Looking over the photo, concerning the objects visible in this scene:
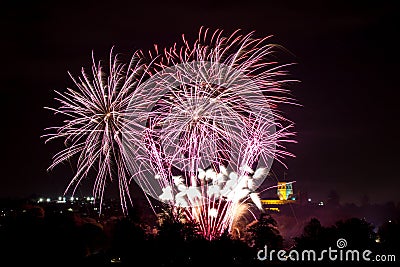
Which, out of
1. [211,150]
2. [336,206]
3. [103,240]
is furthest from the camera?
[336,206]

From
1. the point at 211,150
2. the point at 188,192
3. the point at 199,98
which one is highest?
the point at 199,98

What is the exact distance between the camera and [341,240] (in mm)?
22172

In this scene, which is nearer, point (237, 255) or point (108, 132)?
point (237, 255)

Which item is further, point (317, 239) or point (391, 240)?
point (391, 240)

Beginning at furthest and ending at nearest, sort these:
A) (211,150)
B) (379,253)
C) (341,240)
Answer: (211,150) < (341,240) < (379,253)

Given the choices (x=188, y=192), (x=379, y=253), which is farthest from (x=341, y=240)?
(x=188, y=192)

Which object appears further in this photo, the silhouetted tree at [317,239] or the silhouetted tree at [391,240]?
the silhouetted tree at [317,239]

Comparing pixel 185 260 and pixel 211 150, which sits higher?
pixel 211 150

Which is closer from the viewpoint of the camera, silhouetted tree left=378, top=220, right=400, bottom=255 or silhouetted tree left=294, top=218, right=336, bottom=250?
silhouetted tree left=378, top=220, right=400, bottom=255

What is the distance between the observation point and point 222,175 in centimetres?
2739

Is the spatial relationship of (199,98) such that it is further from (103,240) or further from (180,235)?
(103,240)

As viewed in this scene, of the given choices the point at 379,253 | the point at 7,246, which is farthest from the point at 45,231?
the point at 379,253

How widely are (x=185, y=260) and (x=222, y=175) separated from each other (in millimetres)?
7074

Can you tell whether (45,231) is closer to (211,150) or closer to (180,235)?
(180,235)
